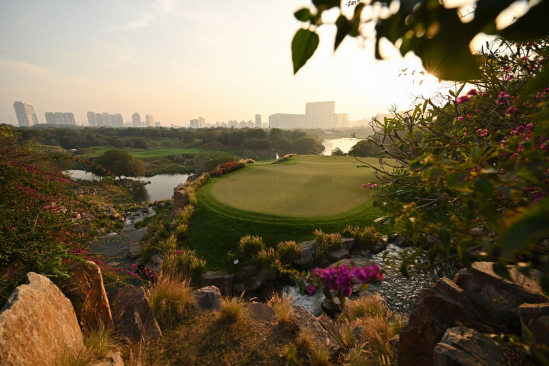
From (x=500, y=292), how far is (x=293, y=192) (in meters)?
9.83

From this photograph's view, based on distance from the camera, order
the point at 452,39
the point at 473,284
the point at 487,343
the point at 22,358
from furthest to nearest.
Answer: the point at 473,284
the point at 487,343
the point at 22,358
the point at 452,39

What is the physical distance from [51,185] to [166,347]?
3.65 meters

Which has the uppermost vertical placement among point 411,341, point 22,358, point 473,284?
point 22,358

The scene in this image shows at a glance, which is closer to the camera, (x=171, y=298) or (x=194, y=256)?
(x=171, y=298)

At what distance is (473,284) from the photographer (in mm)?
3631

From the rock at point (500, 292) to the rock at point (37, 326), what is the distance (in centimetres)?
482

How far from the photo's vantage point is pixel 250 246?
8.34 m

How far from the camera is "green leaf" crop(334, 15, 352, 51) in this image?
27.4 inches

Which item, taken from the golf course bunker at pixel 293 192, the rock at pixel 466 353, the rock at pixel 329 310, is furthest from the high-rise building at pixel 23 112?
the rock at pixel 466 353

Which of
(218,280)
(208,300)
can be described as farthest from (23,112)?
(208,300)

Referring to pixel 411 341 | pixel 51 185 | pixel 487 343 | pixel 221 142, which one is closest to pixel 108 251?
pixel 51 185

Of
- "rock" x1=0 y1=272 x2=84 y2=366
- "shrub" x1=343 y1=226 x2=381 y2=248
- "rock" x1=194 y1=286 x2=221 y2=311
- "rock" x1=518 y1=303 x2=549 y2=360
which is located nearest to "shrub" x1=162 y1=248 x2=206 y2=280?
"rock" x1=194 y1=286 x2=221 y2=311

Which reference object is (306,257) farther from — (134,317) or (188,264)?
(134,317)

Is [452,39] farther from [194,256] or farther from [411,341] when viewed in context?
[194,256]
